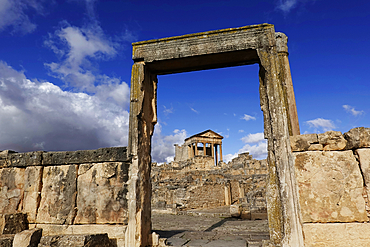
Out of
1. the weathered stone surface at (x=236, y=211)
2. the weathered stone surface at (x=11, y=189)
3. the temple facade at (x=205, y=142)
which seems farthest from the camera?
the temple facade at (x=205, y=142)

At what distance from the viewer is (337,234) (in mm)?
3490

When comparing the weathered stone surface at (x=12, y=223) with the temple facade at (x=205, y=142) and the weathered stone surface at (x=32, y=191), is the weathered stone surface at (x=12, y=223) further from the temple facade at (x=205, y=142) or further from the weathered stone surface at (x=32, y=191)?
the temple facade at (x=205, y=142)

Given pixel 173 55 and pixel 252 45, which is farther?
pixel 173 55

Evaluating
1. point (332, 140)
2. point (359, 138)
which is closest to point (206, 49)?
point (332, 140)

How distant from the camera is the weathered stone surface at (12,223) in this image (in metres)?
4.44

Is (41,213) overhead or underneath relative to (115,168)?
underneath

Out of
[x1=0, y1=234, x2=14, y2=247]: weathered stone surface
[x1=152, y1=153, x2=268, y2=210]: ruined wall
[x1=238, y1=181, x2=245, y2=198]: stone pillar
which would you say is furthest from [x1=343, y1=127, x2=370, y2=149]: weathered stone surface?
[x1=238, y1=181, x2=245, y2=198]: stone pillar

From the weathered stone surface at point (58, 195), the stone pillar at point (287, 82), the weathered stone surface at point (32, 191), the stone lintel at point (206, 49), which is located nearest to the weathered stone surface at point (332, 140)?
the stone pillar at point (287, 82)

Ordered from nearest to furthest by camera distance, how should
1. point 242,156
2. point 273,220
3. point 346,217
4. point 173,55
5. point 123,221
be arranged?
point 346,217 < point 273,220 < point 123,221 < point 173,55 < point 242,156

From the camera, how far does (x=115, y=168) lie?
4.47 m

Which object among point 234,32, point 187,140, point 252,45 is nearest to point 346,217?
point 252,45

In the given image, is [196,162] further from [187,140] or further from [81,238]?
[81,238]

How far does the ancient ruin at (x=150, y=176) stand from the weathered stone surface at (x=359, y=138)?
0.05 ft

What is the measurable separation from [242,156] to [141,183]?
28980 millimetres
